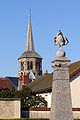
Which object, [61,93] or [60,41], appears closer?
[61,93]

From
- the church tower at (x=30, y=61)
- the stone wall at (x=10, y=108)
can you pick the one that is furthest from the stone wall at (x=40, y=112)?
the church tower at (x=30, y=61)

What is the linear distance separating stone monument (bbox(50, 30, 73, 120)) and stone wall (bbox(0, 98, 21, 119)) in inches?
625

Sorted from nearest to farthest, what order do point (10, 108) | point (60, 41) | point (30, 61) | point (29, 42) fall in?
point (60, 41) → point (10, 108) → point (30, 61) → point (29, 42)

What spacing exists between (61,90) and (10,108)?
16.7 metres

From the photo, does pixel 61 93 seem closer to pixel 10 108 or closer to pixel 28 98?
pixel 10 108

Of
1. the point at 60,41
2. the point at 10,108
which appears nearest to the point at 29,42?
the point at 10,108

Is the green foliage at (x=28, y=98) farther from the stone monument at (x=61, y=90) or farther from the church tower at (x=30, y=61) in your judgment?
the church tower at (x=30, y=61)

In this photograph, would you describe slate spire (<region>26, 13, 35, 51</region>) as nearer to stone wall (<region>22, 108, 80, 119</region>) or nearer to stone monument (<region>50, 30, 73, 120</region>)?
stone wall (<region>22, 108, 80, 119</region>)

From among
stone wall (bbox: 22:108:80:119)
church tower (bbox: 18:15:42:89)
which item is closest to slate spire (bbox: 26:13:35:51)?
church tower (bbox: 18:15:42:89)

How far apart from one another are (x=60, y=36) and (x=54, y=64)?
4.64 ft

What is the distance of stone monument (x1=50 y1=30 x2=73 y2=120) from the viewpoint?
46.0 ft

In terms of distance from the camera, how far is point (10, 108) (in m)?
30.1

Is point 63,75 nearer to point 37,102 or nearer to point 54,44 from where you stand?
point 54,44

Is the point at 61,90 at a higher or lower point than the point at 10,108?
lower
